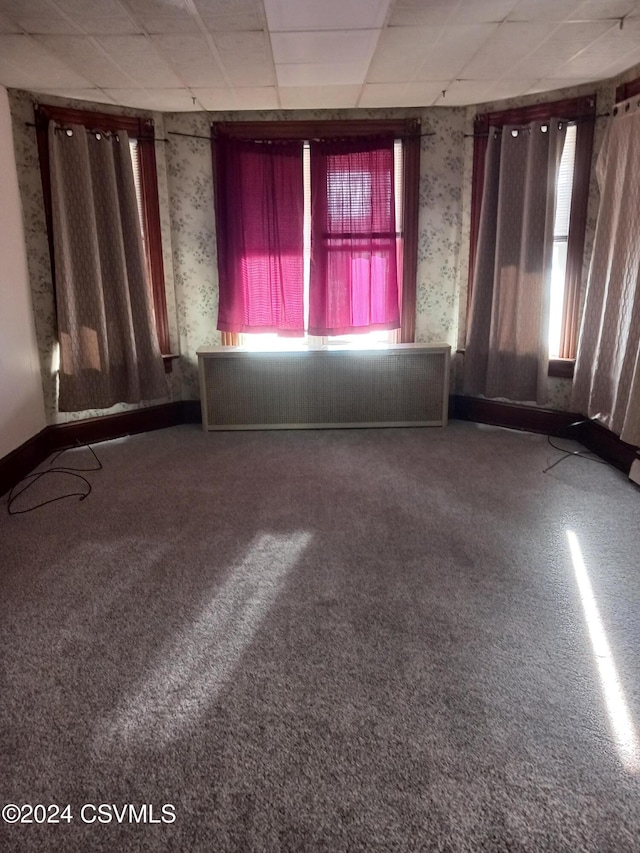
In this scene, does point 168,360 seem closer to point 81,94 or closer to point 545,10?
point 81,94

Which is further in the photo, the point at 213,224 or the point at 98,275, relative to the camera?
the point at 213,224

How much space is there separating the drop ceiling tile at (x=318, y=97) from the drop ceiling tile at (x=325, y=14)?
2.97ft

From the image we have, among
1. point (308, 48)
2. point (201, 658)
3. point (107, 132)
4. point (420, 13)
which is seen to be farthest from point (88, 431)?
point (420, 13)

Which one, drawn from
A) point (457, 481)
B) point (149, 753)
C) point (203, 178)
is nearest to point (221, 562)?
point (149, 753)

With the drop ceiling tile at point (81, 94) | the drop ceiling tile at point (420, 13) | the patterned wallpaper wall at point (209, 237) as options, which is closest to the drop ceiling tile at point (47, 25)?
the drop ceiling tile at point (81, 94)

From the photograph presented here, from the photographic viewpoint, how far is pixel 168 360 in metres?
4.25

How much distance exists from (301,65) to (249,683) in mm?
2921

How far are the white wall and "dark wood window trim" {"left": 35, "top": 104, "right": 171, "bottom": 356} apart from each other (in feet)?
0.58

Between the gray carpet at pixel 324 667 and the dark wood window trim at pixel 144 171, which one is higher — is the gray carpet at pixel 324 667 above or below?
below

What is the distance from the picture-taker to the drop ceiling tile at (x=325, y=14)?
2.26 metres

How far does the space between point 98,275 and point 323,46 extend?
189 cm

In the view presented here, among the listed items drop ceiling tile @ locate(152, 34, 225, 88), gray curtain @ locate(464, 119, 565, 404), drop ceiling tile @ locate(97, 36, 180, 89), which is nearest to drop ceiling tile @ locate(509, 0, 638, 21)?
gray curtain @ locate(464, 119, 565, 404)

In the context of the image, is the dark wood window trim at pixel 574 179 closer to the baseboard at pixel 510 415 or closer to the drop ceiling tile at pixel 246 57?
the baseboard at pixel 510 415

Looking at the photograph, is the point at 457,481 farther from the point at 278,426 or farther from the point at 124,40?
the point at 124,40
